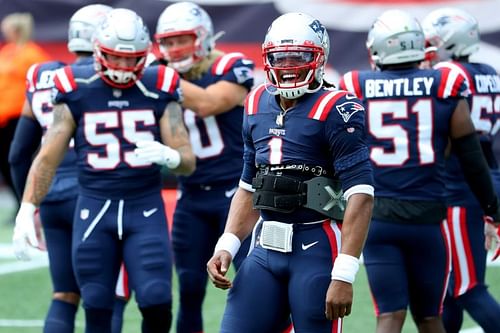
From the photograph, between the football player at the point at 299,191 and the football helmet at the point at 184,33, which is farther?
the football helmet at the point at 184,33

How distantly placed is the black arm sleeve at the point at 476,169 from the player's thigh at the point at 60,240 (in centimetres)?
204

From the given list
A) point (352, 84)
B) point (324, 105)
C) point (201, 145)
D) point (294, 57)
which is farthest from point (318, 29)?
point (201, 145)

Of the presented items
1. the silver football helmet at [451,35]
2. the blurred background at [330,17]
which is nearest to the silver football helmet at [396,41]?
the silver football helmet at [451,35]

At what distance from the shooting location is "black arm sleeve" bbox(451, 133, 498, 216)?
547cm

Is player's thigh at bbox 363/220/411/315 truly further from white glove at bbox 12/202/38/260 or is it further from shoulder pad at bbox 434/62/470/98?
white glove at bbox 12/202/38/260

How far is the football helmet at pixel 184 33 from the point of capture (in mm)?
6340

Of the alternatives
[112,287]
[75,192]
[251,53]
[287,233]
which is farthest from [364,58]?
[287,233]

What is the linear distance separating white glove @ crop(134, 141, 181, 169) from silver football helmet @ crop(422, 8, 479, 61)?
5.39ft

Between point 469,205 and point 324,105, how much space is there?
1.79 metres

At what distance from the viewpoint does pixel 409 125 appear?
18.0ft

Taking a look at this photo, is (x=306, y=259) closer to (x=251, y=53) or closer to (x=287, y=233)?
(x=287, y=233)

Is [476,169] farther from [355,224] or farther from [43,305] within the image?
[43,305]

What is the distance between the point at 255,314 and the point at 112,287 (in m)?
1.26

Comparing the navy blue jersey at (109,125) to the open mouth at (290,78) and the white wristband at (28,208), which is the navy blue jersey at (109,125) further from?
the open mouth at (290,78)
